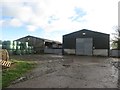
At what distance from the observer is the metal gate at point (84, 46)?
32850mm

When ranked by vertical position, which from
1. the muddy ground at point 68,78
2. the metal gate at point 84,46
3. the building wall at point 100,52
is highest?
the metal gate at point 84,46

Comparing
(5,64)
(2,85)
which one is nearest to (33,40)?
(5,64)

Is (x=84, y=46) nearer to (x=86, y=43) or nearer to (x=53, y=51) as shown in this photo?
(x=86, y=43)

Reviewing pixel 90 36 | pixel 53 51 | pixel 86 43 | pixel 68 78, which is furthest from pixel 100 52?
pixel 68 78

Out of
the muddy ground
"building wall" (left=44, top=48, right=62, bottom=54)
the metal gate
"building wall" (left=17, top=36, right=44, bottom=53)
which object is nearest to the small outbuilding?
the metal gate

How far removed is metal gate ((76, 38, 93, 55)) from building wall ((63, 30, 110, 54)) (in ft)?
1.95

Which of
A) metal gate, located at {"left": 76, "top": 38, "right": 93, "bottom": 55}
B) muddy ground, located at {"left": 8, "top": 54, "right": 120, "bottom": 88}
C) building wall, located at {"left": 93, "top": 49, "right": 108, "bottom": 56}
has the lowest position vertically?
muddy ground, located at {"left": 8, "top": 54, "right": 120, "bottom": 88}

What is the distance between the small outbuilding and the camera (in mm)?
31688

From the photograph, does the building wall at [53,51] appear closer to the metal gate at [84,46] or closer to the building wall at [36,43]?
the building wall at [36,43]

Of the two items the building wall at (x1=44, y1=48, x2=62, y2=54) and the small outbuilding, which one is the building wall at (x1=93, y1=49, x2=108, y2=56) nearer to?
the small outbuilding

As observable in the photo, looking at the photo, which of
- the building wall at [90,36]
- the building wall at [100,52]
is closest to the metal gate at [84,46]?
the building wall at [90,36]

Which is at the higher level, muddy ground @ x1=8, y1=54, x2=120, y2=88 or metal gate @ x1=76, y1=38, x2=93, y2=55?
metal gate @ x1=76, y1=38, x2=93, y2=55

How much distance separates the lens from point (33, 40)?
4181 cm

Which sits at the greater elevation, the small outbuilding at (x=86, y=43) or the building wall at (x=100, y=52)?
the small outbuilding at (x=86, y=43)
